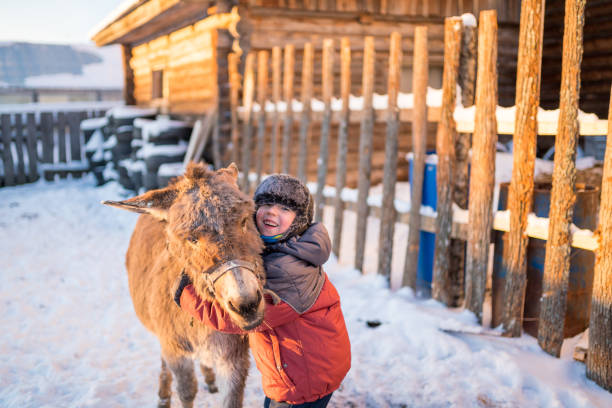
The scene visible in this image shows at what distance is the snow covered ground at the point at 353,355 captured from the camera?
133 inches

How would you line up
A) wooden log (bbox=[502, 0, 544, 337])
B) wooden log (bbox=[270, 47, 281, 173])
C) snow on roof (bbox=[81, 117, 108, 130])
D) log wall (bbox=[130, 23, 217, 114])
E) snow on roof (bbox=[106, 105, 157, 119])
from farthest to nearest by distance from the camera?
snow on roof (bbox=[81, 117, 108, 130]) → snow on roof (bbox=[106, 105, 157, 119]) → log wall (bbox=[130, 23, 217, 114]) → wooden log (bbox=[270, 47, 281, 173]) → wooden log (bbox=[502, 0, 544, 337])

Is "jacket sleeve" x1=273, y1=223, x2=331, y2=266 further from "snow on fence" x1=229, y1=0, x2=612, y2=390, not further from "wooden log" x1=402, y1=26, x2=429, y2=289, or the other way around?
"wooden log" x1=402, y1=26, x2=429, y2=289

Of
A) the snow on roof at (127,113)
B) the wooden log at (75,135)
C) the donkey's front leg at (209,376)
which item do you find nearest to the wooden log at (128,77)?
the wooden log at (75,135)

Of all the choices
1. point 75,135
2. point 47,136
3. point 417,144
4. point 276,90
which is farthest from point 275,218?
point 75,135

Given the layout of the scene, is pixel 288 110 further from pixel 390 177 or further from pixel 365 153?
pixel 390 177

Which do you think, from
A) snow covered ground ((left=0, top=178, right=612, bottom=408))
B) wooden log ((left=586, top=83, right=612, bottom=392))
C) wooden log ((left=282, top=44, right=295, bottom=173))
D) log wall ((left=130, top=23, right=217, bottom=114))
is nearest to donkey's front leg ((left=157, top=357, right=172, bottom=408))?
snow covered ground ((left=0, top=178, right=612, bottom=408))

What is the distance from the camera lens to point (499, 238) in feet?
14.0

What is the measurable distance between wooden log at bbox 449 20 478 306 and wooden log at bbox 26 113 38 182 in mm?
12497

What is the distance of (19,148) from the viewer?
1302 cm

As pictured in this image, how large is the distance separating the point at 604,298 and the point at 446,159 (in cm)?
180

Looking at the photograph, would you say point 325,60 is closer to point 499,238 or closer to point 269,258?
point 499,238

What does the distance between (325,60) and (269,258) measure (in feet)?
14.1

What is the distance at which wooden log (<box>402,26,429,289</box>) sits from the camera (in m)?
4.75

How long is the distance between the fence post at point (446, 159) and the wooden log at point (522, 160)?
60 cm
